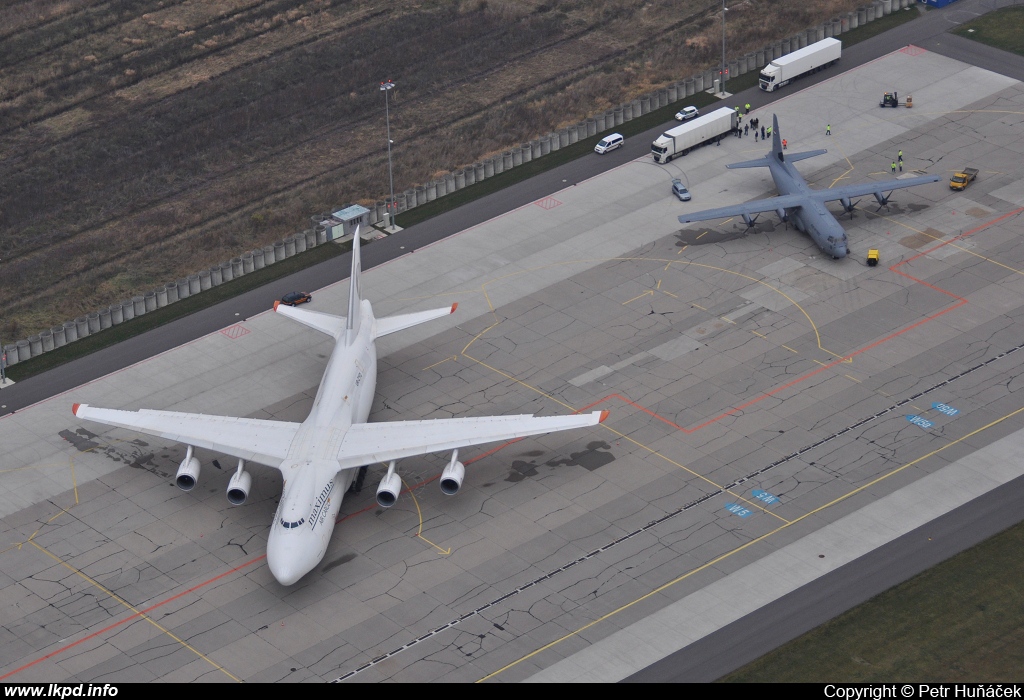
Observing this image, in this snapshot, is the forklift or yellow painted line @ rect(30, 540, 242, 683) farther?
the forklift

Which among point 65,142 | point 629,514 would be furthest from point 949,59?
point 65,142

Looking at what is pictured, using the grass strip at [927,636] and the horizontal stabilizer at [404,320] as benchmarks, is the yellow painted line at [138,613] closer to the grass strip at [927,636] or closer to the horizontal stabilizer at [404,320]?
the horizontal stabilizer at [404,320]

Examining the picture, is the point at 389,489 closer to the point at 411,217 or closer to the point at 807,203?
the point at 411,217

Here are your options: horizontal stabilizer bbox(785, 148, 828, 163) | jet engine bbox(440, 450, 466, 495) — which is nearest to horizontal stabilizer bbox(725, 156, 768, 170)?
horizontal stabilizer bbox(785, 148, 828, 163)

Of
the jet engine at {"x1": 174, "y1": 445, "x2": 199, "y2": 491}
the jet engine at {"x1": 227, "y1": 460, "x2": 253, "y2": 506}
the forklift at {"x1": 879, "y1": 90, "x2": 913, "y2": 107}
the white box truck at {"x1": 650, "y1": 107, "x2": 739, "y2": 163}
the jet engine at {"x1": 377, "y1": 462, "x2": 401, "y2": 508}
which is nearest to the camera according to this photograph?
the jet engine at {"x1": 377, "y1": 462, "x2": 401, "y2": 508}

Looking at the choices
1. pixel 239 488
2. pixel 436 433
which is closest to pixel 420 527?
pixel 436 433

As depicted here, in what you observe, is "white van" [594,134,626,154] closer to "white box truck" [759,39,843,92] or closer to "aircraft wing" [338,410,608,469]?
"white box truck" [759,39,843,92]

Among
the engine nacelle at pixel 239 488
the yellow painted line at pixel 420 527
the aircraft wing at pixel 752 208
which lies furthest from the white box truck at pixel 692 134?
the engine nacelle at pixel 239 488
